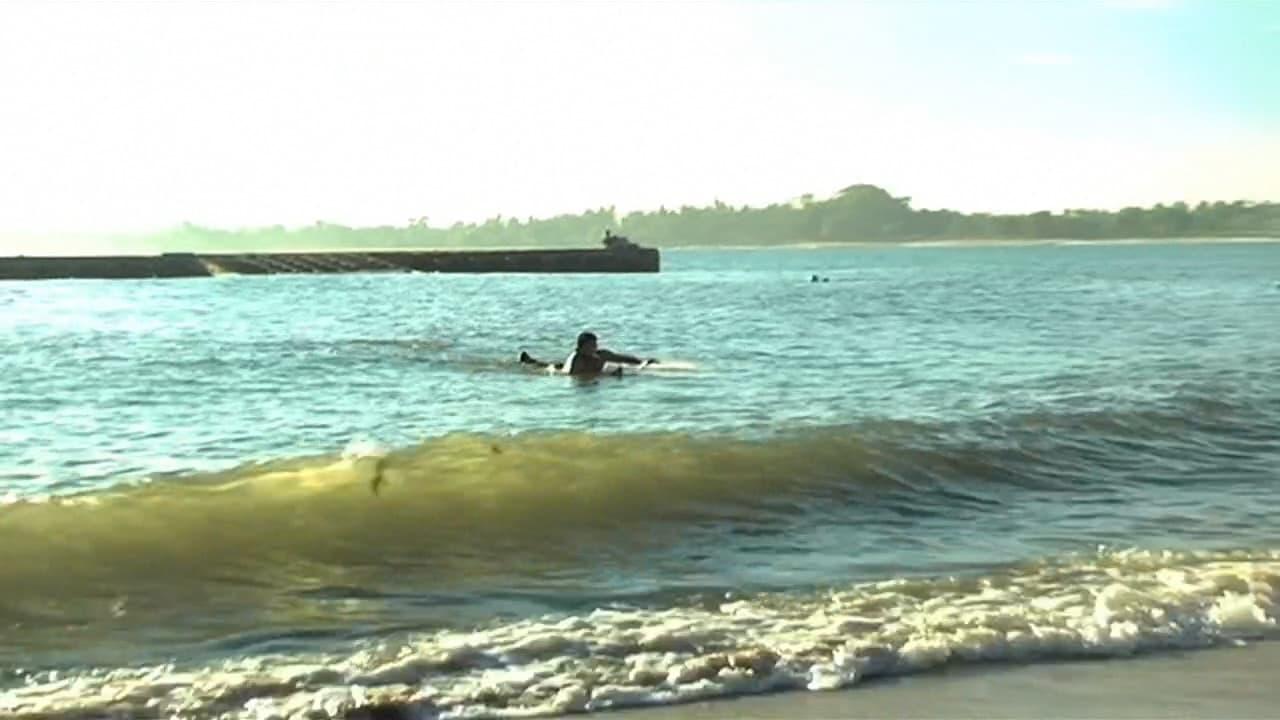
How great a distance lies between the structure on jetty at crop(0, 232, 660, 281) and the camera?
115312 mm

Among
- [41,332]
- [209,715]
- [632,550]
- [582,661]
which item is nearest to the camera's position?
[209,715]

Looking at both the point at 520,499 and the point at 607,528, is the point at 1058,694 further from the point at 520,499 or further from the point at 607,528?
the point at 520,499

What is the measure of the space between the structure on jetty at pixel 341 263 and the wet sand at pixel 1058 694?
4524 inches

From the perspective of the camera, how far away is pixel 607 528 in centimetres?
1277

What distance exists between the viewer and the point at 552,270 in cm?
12644

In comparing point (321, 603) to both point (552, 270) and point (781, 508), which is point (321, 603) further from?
point (552, 270)

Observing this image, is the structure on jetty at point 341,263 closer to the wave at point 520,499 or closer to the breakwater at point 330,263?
the breakwater at point 330,263

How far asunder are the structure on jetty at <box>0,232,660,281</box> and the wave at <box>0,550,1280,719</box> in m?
113

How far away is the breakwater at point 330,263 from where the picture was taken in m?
115

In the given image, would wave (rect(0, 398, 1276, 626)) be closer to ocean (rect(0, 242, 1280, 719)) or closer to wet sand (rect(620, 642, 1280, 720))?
ocean (rect(0, 242, 1280, 719))

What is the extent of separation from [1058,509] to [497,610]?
616cm

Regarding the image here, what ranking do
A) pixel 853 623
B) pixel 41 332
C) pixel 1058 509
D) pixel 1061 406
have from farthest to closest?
pixel 41 332 < pixel 1061 406 < pixel 1058 509 < pixel 853 623

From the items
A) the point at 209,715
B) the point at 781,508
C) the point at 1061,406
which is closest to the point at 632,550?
the point at 781,508

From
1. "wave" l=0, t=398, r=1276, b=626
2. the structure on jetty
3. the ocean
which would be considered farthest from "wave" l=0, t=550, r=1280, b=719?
the structure on jetty
